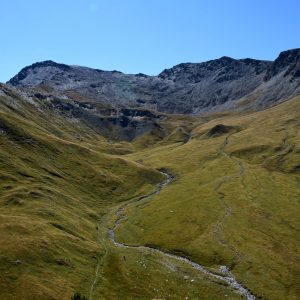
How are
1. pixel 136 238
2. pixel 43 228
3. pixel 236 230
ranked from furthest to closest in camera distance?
pixel 236 230 < pixel 136 238 < pixel 43 228

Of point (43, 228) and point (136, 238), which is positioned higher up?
point (43, 228)

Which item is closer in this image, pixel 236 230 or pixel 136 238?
pixel 136 238

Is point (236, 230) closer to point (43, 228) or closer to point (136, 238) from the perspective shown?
point (136, 238)

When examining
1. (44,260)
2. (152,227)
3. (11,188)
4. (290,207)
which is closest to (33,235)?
(44,260)

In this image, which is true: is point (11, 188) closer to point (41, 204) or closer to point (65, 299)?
point (41, 204)

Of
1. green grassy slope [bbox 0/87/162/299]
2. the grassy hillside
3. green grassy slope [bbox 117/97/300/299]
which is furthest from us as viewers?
green grassy slope [bbox 117/97/300/299]

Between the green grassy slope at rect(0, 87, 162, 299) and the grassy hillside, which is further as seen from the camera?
the grassy hillside

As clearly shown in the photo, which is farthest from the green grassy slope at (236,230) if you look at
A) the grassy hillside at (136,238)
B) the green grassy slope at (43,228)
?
the green grassy slope at (43,228)

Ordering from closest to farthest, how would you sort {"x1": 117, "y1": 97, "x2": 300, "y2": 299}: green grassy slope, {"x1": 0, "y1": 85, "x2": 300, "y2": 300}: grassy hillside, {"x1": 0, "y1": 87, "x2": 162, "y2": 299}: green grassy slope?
{"x1": 0, "y1": 87, "x2": 162, "y2": 299}: green grassy slope, {"x1": 0, "y1": 85, "x2": 300, "y2": 300}: grassy hillside, {"x1": 117, "y1": 97, "x2": 300, "y2": 299}: green grassy slope

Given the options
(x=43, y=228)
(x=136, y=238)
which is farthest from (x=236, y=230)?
(x=43, y=228)

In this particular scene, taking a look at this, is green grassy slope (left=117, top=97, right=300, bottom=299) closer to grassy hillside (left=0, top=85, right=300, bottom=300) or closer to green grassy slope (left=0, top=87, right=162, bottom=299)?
grassy hillside (left=0, top=85, right=300, bottom=300)

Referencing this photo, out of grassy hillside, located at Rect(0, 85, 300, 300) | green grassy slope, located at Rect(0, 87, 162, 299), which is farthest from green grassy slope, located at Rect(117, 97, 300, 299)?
green grassy slope, located at Rect(0, 87, 162, 299)

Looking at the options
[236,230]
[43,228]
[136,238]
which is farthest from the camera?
[236,230]

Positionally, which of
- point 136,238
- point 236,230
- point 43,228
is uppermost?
point 43,228
